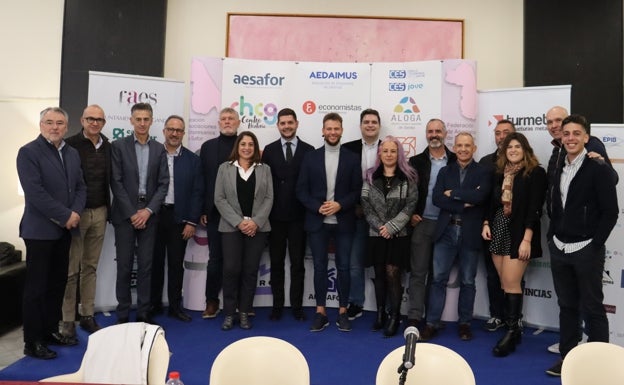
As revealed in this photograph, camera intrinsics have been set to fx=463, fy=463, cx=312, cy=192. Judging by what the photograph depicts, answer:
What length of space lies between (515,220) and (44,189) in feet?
11.2

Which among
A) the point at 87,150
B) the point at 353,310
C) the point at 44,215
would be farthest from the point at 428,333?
the point at 87,150

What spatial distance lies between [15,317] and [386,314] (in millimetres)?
3405

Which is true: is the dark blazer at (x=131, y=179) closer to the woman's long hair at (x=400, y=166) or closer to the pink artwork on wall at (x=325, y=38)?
the woman's long hair at (x=400, y=166)

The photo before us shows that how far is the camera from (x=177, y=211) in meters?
4.09

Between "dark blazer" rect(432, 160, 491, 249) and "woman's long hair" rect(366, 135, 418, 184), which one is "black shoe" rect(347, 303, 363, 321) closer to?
"dark blazer" rect(432, 160, 491, 249)

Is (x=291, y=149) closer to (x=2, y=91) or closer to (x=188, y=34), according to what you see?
(x=188, y=34)

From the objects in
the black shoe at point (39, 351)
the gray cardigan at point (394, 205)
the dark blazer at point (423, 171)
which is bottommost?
the black shoe at point (39, 351)

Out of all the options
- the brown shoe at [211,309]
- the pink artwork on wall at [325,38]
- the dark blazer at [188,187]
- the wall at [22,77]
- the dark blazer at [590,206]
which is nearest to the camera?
the dark blazer at [590,206]

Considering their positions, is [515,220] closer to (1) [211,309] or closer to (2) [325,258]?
(2) [325,258]

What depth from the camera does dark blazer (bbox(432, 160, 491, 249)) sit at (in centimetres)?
→ 362

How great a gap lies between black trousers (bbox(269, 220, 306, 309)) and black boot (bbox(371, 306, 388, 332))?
714mm

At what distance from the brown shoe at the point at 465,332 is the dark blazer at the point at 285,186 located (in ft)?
5.39

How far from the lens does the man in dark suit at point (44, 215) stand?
10.5 feet

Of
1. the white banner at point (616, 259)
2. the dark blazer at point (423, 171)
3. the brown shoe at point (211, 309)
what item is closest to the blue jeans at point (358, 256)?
the dark blazer at point (423, 171)
